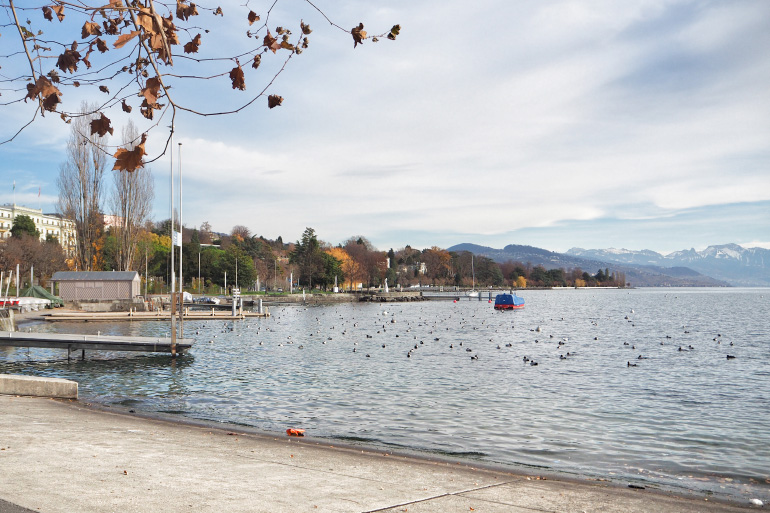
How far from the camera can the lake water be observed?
47.2 feet

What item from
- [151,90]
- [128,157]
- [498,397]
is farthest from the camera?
[498,397]

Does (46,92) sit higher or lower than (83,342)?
higher

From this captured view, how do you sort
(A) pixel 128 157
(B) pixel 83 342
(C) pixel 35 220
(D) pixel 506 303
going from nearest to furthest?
(A) pixel 128 157 < (B) pixel 83 342 < (D) pixel 506 303 < (C) pixel 35 220

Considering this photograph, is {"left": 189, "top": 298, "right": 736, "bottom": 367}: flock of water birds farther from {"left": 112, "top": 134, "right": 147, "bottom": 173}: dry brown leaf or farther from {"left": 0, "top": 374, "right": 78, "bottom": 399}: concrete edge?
{"left": 112, "top": 134, "right": 147, "bottom": 173}: dry brown leaf

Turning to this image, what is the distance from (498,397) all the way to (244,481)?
1598 centimetres

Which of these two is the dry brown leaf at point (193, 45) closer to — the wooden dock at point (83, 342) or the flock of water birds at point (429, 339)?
the wooden dock at point (83, 342)

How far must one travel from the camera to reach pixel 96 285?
70.9 m

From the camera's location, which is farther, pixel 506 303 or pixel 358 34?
pixel 506 303

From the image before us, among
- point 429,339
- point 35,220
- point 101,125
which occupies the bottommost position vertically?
point 429,339

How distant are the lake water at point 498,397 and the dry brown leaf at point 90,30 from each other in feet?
35.1

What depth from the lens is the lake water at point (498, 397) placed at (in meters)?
14.4

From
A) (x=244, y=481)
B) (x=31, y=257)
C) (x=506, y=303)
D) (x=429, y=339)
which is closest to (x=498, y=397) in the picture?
(x=244, y=481)

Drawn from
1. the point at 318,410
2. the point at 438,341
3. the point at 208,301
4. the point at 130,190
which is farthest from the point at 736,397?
the point at 208,301

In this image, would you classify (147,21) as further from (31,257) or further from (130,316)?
(31,257)
